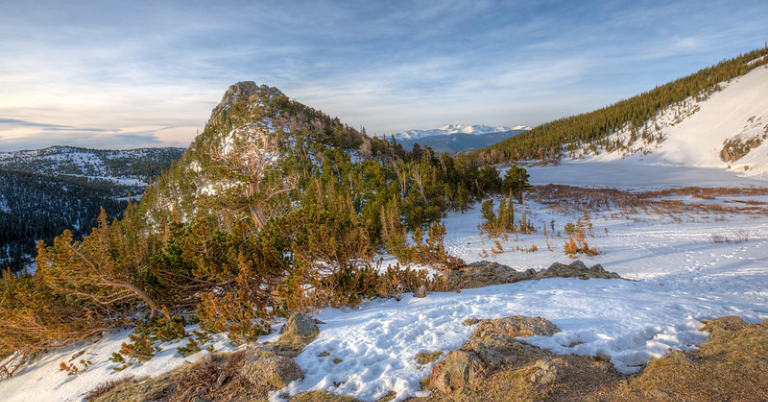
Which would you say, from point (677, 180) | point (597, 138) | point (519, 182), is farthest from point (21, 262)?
point (597, 138)

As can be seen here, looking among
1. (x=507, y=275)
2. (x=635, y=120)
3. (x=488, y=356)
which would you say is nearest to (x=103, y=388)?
(x=488, y=356)

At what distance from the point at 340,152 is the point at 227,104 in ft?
124

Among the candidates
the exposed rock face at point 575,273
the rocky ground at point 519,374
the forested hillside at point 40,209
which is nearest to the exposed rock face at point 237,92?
the forested hillside at point 40,209

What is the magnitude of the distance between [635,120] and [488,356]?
11033 cm

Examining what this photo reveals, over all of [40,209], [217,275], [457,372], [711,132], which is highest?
[711,132]

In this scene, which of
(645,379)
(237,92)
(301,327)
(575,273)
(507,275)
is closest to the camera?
(645,379)

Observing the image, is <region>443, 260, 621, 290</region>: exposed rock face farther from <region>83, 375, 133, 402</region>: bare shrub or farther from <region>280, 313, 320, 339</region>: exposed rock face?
<region>83, 375, 133, 402</region>: bare shrub

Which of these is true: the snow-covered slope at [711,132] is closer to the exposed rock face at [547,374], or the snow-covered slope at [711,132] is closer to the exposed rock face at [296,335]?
the exposed rock face at [547,374]

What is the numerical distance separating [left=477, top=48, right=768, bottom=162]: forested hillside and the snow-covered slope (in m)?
1.93

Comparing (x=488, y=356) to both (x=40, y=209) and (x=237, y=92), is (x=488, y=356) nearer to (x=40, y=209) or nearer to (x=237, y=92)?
(x=237, y=92)

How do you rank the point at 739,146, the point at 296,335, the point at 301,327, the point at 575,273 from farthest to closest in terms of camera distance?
the point at 739,146, the point at 575,273, the point at 301,327, the point at 296,335

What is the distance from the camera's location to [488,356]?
357cm

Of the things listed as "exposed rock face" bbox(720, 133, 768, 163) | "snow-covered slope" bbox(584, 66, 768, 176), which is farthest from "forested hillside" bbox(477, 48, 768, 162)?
"exposed rock face" bbox(720, 133, 768, 163)

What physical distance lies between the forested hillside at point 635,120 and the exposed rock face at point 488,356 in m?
89.8
